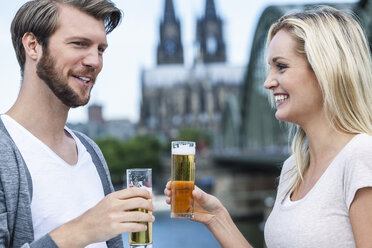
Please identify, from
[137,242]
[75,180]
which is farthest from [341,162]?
[75,180]

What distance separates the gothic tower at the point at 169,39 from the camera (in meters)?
73.4

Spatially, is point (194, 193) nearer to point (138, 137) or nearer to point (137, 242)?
point (137, 242)

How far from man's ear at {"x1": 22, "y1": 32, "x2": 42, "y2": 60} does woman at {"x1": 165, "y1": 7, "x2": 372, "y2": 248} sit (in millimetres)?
652

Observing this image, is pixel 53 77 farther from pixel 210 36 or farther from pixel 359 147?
pixel 210 36

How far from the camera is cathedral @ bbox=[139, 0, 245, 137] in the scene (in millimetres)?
69000

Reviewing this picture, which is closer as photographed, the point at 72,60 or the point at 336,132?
the point at 72,60

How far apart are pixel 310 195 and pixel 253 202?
82.7 ft

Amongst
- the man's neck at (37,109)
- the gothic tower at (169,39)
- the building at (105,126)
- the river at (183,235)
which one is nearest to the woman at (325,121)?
the man's neck at (37,109)

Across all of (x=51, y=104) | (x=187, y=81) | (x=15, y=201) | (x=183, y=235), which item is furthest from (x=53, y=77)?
(x=187, y=81)

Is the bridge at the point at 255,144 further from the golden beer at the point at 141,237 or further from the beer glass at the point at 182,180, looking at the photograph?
the golden beer at the point at 141,237

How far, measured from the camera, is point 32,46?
5.47 feet

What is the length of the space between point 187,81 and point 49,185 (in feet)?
227

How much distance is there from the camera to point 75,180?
5.63 ft

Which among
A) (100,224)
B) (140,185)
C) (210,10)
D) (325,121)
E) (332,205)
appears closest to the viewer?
(100,224)
